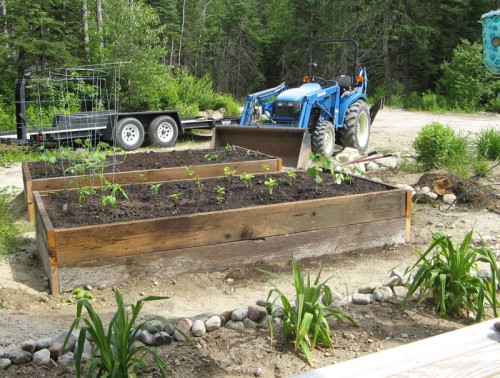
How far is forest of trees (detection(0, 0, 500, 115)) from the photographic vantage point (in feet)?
59.8

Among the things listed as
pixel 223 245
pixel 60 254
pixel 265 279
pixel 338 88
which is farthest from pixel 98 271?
pixel 338 88

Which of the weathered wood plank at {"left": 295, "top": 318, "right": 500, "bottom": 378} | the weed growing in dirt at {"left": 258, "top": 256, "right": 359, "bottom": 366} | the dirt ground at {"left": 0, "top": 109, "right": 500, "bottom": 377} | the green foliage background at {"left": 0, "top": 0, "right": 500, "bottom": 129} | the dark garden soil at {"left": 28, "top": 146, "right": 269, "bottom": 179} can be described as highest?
the green foliage background at {"left": 0, "top": 0, "right": 500, "bottom": 129}

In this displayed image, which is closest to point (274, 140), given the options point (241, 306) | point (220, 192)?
point (220, 192)

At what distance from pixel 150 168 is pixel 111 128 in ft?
15.3

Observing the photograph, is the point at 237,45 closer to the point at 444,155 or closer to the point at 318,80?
the point at 318,80

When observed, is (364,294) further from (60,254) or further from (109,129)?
(109,129)

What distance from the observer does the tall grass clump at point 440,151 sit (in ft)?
28.7

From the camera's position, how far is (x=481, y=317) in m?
3.29

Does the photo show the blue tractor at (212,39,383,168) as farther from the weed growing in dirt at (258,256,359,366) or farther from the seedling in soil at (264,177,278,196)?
the weed growing in dirt at (258,256,359,366)

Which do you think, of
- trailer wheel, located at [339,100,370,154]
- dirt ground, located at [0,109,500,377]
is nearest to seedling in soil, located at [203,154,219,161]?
dirt ground, located at [0,109,500,377]

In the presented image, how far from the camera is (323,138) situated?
10.2 meters

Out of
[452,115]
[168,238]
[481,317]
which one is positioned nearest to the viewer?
[481,317]

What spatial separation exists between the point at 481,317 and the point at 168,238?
2406mm

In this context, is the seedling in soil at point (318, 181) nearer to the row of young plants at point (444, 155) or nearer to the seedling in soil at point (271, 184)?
the seedling in soil at point (271, 184)
